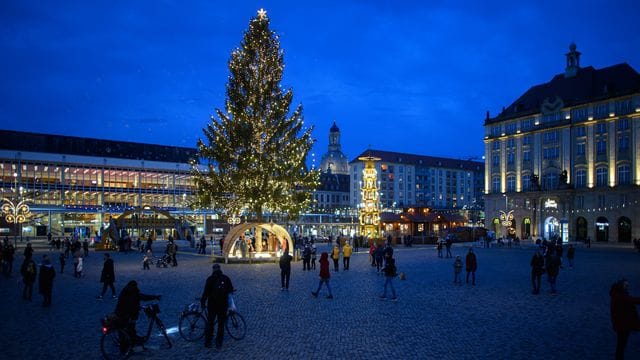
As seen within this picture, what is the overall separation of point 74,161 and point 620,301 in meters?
102

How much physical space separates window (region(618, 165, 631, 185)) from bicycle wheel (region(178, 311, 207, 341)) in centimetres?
7006

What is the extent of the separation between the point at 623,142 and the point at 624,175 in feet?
14.1

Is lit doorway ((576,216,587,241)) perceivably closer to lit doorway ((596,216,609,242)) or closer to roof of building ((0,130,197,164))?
lit doorway ((596,216,609,242))

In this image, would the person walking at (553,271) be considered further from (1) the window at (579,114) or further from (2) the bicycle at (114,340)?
(1) the window at (579,114)

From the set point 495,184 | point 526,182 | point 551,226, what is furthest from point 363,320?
point 495,184

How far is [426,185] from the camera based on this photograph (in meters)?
155

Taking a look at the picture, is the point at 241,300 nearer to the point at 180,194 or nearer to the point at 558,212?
the point at 558,212

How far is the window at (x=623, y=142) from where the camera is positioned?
231 ft

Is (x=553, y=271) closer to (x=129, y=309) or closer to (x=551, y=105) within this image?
(x=129, y=309)

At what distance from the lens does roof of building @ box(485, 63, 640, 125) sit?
73625 millimetres

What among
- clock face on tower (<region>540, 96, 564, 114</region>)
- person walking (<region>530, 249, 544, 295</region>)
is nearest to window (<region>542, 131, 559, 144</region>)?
clock face on tower (<region>540, 96, 564, 114</region>)

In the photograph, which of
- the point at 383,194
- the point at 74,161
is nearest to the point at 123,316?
the point at 74,161

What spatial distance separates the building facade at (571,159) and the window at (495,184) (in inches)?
6.4

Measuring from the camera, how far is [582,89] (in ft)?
265
